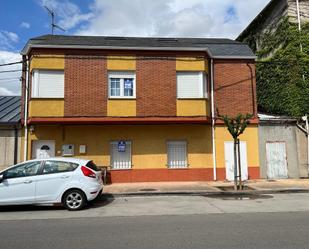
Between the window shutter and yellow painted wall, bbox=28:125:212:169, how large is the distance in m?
1.66

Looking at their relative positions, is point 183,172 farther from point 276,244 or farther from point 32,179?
point 276,244

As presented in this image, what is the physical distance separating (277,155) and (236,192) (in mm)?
5295

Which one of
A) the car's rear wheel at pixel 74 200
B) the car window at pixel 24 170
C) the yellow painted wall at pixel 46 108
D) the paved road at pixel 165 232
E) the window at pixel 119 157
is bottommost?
the paved road at pixel 165 232

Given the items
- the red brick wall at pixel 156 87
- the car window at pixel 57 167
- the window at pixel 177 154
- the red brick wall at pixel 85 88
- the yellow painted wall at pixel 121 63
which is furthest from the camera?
the window at pixel 177 154

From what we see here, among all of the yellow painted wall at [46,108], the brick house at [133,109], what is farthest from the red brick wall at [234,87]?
the yellow painted wall at [46,108]

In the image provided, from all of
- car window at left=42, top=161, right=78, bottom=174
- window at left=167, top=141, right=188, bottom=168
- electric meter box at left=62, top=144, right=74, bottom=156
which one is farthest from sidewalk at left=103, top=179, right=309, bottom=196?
car window at left=42, top=161, right=78, bottom=174

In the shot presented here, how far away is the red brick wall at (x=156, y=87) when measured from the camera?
53.5 ft

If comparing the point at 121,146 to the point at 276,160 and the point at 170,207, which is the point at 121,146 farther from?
the point at 276,160

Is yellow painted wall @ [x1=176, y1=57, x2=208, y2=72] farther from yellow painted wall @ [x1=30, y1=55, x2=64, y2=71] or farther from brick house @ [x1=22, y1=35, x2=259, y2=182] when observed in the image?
yellow painted wall @ [x1=30, y1=55, x2=64, y2=71]

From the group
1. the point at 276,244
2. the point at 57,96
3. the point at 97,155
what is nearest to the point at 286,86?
the point at 97,155

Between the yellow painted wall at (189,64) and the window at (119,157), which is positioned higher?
the yellow painted wall at (189,64)

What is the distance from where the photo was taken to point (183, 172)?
17.1 metres

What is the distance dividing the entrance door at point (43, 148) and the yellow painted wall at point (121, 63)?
4756mm

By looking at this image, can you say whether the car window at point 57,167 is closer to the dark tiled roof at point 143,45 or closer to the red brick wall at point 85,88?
the red brick wall at point 85,88
